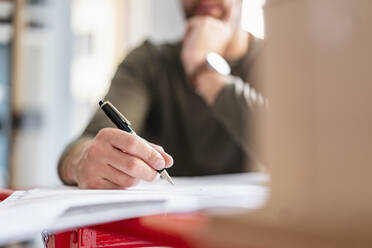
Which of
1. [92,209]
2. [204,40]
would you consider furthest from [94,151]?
[204,40]

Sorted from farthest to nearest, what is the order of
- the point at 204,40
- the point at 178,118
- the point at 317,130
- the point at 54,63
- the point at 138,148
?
the point at 54,63
the point at 178,118
the point at 204,40
the point at 138,148
the point at 317,130

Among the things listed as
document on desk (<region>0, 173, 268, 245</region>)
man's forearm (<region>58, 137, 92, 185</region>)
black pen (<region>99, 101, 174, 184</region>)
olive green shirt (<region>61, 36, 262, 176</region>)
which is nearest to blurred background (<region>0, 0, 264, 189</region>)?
olive green shirt (<region>61, 36, 262, 176</region>)

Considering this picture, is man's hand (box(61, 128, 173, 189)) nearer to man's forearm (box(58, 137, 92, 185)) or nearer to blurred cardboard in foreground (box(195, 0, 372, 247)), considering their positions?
man's forearm (box(58, 137, 92, 185))

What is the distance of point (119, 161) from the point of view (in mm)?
381

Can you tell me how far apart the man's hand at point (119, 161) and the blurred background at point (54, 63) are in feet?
3.32

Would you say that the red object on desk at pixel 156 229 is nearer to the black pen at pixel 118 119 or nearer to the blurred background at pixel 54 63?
the black pen at pixel 118 119

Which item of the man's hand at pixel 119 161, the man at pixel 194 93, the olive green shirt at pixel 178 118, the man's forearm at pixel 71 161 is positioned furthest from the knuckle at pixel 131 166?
the olive green shirt at pixel 178 118

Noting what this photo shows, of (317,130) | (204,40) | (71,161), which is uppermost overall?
(204,40)

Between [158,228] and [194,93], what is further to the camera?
[194,93]

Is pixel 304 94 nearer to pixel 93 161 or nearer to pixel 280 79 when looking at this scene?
pixel 280 79

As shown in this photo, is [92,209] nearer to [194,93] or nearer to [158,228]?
[158,228]

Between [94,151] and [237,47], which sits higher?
[237,47]

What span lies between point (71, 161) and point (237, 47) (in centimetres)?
48

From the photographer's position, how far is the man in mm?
775
